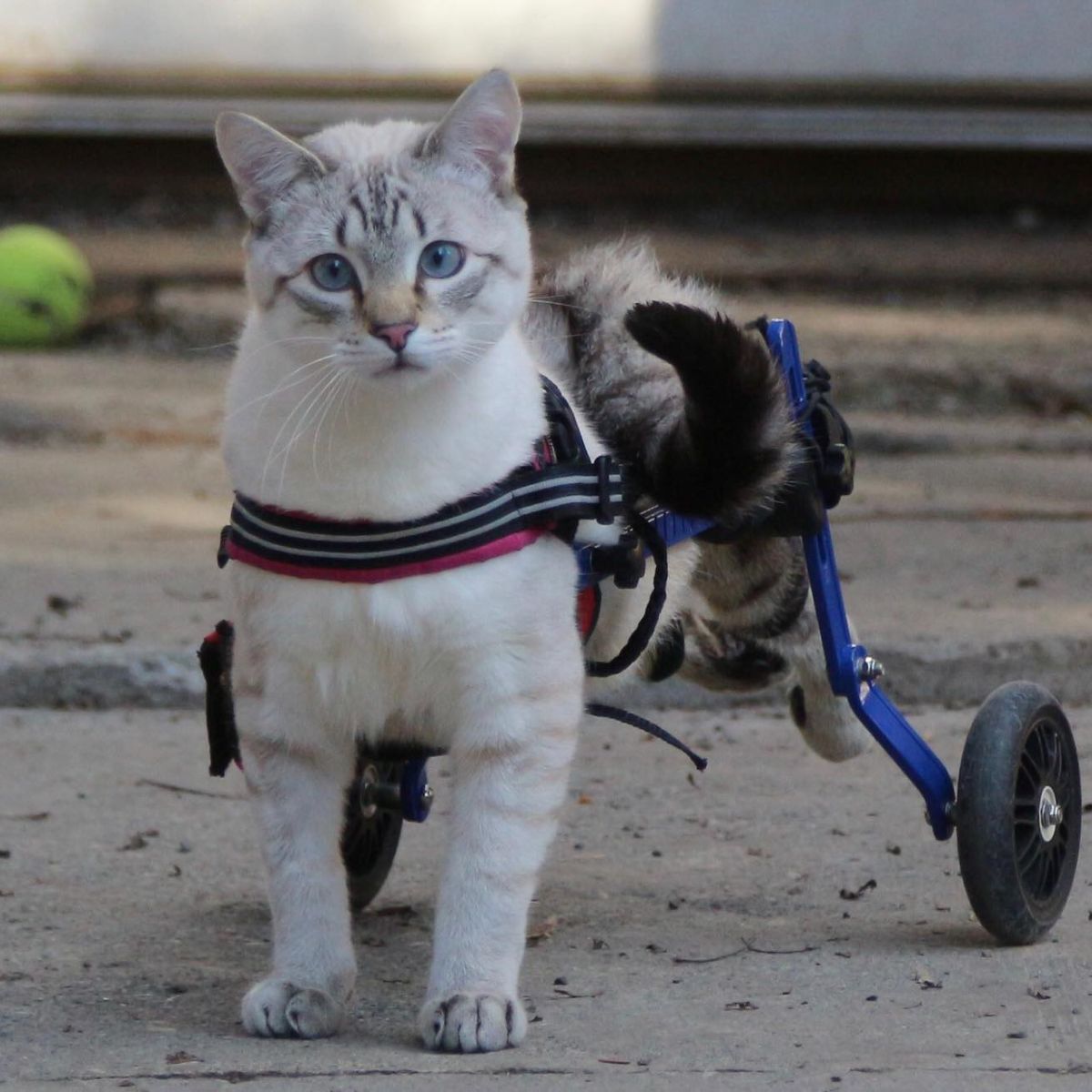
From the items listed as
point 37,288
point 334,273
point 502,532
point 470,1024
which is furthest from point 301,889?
point 37,288

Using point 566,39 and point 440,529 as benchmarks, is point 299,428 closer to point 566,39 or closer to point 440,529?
point 440,529

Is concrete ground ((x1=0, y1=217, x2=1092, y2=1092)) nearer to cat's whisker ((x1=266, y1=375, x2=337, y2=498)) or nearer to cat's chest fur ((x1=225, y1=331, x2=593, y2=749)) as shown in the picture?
cat's chest fur ((x1=225, y1=331, x2=593, y2=749))

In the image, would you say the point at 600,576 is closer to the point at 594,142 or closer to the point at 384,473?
the point at 384,473

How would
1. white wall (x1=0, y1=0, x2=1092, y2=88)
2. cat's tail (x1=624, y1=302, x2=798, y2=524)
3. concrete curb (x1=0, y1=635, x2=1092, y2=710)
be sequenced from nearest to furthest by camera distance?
cat's tail (x1=624, y1=302, x2=798, y2=524) → concrete curb (x1=0, y1=635, x2=1092, y2=710) → white wall (x1=0, y1=0, x2=1092, y2=88)

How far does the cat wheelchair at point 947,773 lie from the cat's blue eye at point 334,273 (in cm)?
48

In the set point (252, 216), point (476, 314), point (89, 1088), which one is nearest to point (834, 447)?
point (476, 314)

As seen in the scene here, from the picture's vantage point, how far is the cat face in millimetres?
2213

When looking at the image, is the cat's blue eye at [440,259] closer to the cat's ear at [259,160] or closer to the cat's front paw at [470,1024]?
the cat's ear at [259,160]

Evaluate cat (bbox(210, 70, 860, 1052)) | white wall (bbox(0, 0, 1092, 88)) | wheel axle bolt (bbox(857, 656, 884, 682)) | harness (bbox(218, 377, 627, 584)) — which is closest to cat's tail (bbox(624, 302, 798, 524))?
cat (bbox(210, 70, 860, 1052))

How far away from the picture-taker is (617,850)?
3033 millimetres

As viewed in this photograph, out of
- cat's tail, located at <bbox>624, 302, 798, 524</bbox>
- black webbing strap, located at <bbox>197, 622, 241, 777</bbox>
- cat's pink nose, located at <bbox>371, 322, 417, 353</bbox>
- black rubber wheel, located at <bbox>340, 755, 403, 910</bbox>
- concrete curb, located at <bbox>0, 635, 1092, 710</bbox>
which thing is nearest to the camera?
cat's pink nose, located at <bbox>371, 322, 417, 353</bbox>

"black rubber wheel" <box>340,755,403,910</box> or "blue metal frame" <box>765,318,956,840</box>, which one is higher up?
"blue metal frame" <box>765,318,956,840</box>

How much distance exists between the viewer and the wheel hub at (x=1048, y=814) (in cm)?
257

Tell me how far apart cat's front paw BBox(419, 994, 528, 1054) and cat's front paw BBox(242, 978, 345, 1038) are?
13 cm
